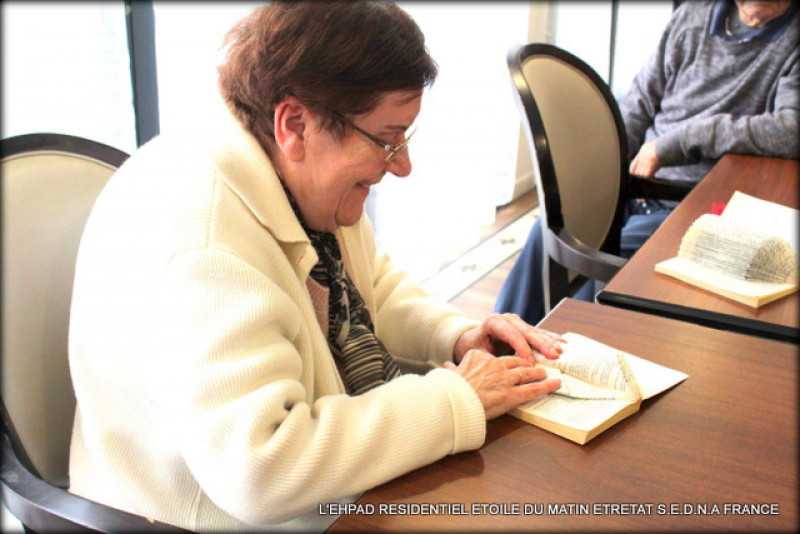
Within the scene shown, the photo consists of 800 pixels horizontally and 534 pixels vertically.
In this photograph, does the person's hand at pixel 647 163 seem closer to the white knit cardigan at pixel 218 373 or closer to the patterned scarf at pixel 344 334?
the patterned scarf at pixel 344 334

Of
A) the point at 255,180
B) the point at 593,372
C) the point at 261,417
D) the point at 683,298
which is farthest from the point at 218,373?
the point at 683,298

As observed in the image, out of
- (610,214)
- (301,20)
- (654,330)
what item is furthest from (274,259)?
(610,214)

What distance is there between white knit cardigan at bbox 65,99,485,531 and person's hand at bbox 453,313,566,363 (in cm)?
19

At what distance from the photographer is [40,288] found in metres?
1.00

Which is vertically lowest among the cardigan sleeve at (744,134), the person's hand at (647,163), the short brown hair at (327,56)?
the person's hand at (647,163)

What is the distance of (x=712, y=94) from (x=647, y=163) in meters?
0.39

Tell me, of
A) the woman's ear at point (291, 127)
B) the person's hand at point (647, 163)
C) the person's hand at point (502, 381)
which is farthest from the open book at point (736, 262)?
the person's hand at point (647, 163)

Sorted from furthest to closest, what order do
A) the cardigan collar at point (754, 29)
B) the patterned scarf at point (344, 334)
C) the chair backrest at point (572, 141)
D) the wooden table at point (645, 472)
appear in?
1. the cardigan collar at point (754, 29)
2. the chair backrest at point (572, 141)
3. the patterned scarf at point (344, 334)
4. the wooden table at point (645, 472)

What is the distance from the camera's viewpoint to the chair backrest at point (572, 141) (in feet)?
5.79

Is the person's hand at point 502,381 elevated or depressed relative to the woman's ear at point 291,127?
depressed

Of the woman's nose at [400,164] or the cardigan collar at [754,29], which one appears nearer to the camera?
the woman's nose at [400,164]

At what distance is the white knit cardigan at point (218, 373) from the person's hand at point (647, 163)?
5.09 feet

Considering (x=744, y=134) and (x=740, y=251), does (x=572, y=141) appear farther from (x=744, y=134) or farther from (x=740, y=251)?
(x=740, y=251)

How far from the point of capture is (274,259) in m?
0.90
